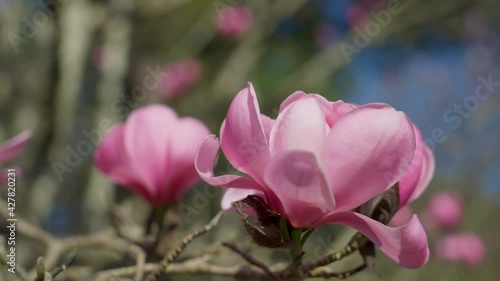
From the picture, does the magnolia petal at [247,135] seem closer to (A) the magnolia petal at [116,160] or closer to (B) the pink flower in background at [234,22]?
(A) the magnolia petal at [116,160]

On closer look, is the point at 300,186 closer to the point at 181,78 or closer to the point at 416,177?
the point at 416,177

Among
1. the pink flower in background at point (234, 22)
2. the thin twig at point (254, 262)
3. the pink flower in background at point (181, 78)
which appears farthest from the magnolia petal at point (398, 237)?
the pink flower in background at point (181, 78)

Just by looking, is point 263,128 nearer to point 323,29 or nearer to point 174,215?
point 174,215

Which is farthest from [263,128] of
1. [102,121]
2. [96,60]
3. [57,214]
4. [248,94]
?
[57,214]

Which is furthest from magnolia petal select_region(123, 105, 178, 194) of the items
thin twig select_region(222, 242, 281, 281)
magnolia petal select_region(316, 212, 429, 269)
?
magnolia petal select_region(316, 212, 429, 269)

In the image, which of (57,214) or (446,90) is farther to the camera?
(446,90)
